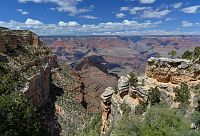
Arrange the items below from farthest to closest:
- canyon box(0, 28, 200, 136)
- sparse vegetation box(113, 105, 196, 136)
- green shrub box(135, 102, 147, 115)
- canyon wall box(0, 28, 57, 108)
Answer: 1. canyon wall box(0, 28, 57, 108)
2. canyon box(0, 28, 200, 136)
3. green shrub box(135, 102, 147, 115)
4. sparse vegetation box(113, 105, 196, 136)

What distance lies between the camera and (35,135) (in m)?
40.5

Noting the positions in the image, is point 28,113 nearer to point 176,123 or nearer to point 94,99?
point 176,123

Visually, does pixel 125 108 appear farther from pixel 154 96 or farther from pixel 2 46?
pixel 2 46

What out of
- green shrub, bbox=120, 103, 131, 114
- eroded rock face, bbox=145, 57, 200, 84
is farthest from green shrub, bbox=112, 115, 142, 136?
eroded rock face, bbox=145, 57, 200, 84

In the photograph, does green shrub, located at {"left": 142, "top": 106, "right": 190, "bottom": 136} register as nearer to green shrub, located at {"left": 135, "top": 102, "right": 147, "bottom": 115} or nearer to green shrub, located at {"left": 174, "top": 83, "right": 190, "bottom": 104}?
green shrub, located at {"left": 174, "top": 83, "right": 190, "bottom": 104}

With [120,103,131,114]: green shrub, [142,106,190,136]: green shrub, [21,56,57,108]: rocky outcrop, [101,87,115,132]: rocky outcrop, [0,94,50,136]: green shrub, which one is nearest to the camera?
[142,106,190,136]: green shrub

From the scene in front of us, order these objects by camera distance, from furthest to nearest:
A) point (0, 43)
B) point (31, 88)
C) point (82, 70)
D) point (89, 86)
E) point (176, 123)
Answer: point (82, 70), point (89, 86), point (0, 43), point (31, 88), point (176, 123)

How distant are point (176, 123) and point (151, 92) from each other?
14.0 meters

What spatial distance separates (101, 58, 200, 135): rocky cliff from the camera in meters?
51.2

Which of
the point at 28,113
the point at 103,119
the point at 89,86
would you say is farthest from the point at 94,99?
the point at 28,113

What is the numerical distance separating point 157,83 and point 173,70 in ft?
10.5

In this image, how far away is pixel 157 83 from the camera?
2148 inches

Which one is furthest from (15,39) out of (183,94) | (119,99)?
(183,94)

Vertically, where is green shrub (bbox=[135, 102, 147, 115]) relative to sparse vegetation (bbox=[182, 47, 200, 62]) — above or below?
below
